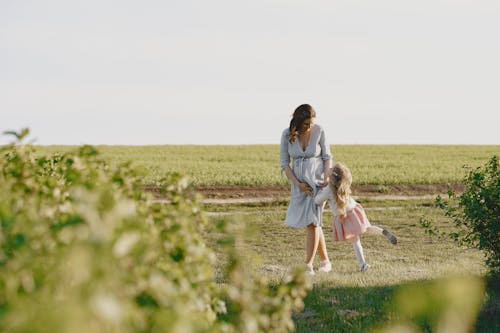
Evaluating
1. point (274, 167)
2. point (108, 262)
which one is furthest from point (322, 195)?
point (274, 167)

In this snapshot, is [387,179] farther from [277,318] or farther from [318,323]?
[277,318]

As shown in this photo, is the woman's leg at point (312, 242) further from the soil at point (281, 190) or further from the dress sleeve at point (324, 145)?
the soil at point (281, 190)

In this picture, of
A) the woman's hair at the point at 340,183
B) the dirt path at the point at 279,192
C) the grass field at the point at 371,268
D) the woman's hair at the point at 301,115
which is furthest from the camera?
the dirt path at the point at 279,192

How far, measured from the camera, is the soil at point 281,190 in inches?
953

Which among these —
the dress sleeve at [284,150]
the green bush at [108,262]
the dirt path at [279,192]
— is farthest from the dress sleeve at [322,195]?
the dirt path at [279,192]

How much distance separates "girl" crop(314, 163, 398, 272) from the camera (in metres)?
10.5

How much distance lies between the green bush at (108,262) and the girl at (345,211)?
5.90 meters

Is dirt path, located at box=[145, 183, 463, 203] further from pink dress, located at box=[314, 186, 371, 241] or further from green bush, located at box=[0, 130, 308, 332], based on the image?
green bush, located at box=[0, 130, 308, 332]

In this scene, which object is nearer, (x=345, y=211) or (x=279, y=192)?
(x=345, y=211)

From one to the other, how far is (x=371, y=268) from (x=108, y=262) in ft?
30.4

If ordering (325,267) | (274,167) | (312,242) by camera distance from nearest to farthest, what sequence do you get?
1. (312,242)
2. (325,267)
3. (274,167)

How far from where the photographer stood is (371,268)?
10867 millimetres

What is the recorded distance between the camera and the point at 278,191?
25.2 m

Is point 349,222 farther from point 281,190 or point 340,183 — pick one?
point 281,190
